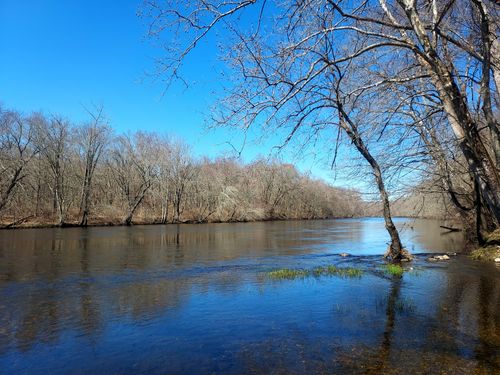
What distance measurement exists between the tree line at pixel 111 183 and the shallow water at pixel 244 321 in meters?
30.7

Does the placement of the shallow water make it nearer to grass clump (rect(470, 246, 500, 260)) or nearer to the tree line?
grass clump (rect(470, 246, 500, 260))

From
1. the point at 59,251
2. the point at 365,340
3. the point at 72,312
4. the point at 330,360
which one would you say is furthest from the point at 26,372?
the point at 59,251

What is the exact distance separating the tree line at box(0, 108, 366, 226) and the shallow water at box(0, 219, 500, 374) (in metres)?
30.7

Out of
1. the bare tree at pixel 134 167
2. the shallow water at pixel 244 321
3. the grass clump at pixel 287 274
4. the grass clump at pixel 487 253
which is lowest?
the shallow water at pixel 244 321

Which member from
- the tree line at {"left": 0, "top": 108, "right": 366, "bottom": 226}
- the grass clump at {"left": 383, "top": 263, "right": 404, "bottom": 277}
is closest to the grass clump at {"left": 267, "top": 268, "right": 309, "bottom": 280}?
the grass clump at {"left": 383, "top": 263, "right": 404, "bottom": 277}

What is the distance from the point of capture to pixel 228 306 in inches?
354

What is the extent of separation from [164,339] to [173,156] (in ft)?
178

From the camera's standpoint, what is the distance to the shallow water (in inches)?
222

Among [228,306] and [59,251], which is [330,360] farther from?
[59,251]

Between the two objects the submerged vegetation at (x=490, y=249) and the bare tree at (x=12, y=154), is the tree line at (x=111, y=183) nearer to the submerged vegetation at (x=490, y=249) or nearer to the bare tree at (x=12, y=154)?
the bare tree at (x=12, y=154)

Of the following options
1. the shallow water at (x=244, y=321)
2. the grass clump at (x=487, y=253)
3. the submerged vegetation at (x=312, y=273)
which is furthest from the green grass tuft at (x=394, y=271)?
the grass clump at (x=487, y=253)

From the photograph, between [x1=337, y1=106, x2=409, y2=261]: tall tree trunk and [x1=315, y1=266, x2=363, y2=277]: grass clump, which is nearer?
[x1=315, y1=266, x2=363, y2=277]: grass clump

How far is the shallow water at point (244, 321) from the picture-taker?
564cm

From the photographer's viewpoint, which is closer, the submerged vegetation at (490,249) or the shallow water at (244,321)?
the shallow water at (244,321)
